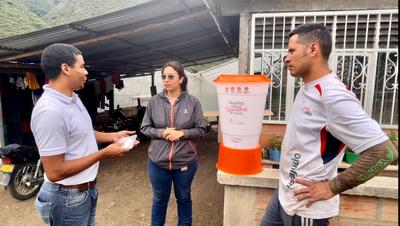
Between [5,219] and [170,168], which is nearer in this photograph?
[170,168]

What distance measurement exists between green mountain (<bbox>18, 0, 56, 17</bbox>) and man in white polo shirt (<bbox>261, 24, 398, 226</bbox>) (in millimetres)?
35557

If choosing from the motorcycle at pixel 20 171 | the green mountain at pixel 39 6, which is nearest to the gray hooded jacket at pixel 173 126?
the motorcycle at pixel 20 171

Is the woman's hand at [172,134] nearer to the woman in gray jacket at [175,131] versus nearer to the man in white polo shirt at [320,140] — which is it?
the woman in gray jacket at [175,131]

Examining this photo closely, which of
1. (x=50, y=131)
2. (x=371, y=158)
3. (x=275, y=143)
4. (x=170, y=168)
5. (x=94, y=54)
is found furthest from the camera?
(x=94, y=54)

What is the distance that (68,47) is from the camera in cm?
172

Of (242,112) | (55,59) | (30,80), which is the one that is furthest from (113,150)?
(30,80)

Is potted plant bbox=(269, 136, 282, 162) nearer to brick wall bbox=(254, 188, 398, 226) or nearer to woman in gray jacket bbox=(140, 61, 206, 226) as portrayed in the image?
brick wall bbox=(254, 188, 398, 226)

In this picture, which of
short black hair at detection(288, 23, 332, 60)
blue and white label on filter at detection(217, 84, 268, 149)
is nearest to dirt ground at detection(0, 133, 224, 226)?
blue and white label on filter at detection(217, 84, 268, 149)

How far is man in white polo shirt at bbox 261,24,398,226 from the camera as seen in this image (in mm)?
1313

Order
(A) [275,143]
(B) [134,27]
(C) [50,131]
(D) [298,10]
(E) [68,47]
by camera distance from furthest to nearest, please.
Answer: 1. (B) [134,27]
2. (A) [275,143]
3. (D) [298,10]
4. (E) [68,47]
5. (C) [50,131]

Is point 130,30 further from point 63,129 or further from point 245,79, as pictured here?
point 63,129

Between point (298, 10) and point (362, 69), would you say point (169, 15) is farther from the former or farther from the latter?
point (362, 69)

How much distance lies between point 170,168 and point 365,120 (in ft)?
5.85

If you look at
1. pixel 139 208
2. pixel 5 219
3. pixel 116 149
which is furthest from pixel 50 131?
pixel 5 219
